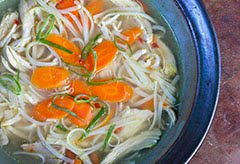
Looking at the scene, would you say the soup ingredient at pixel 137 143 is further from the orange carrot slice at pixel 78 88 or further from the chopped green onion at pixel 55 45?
the chopped green onion at pixel 55 45

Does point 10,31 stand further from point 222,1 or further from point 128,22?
point 222,1

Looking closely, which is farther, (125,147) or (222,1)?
(222,1)

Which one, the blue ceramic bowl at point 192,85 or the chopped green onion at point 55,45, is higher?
the chopped green onion at point 55,45

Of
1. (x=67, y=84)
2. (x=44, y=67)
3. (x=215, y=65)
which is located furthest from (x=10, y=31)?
(x=215, y=65)

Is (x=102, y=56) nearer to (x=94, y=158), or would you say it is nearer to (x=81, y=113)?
(x=81, y=113)

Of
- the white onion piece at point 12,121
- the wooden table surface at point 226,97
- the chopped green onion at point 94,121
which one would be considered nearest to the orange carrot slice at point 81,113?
the chopped green onion at point 94,121

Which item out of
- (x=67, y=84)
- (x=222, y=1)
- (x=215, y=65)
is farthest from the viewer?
(x=222, y=1)
